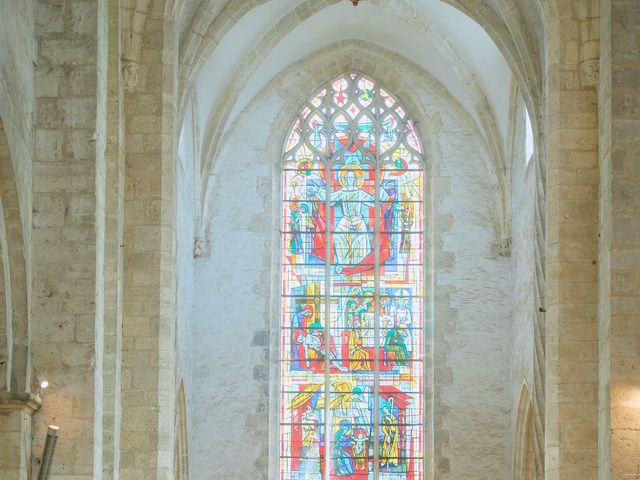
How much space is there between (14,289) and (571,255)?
5259 mm

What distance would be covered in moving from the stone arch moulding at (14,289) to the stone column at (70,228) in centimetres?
13

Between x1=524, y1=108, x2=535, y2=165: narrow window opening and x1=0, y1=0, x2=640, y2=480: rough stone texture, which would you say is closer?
x1=0, y1=0, x2=640, y2=480: rough stone texture

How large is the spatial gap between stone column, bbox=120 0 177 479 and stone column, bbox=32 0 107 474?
90.2 inches

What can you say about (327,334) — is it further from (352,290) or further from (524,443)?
(524,443)

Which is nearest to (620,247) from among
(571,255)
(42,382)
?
(571,255)

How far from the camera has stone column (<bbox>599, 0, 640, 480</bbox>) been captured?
14203 millimetres

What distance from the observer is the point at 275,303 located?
2277 cm

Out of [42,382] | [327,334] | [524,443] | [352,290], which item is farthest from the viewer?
[352,290]

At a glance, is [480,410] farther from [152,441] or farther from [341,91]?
[152,441]

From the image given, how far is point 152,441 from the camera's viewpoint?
1636 centimetres

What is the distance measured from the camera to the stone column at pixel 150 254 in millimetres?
16406

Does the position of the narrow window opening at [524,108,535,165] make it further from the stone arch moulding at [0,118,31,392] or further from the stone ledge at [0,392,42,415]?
the stone ledge at [0,392,42,415]

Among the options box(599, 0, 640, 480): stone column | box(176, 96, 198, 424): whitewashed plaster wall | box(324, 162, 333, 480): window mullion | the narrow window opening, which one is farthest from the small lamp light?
box(324, 162, 333, 480): window mullion

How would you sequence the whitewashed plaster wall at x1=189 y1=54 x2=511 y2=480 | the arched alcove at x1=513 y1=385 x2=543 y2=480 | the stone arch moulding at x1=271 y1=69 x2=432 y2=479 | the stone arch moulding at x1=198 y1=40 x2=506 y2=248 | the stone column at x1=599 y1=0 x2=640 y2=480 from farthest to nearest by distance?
the stone arch moulding at x1=198 y1=40 x2=506 y2=248, the stone arch moulding at x1=271 y1=69 x2=432 y2=479, the whitewashed plaster wall at x1=189 y1=54 x2=511 y2=480, the arched alcove at x1=513 y1=385 x2=543 y2=480, the stone column at x1=599 y1=0 x2=640 y2=480
